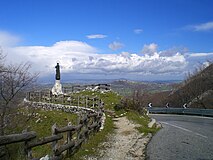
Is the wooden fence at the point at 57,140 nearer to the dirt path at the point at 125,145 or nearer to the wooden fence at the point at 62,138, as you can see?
the wooden fence at the point at 62,138

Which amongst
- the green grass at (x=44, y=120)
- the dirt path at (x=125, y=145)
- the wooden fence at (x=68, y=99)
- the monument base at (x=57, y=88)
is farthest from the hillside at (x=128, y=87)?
the dirt path at (x=125, y=145)

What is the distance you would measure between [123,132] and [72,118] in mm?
12020

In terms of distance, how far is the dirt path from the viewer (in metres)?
12.2

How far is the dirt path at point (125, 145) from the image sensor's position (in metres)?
12.2

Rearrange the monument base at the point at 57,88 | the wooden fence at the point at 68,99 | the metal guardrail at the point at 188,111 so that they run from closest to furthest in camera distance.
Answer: the wooden fence at the point at 68,99 → the metal guardrail at the point at 188,111 → the monument base at the point at 57,88

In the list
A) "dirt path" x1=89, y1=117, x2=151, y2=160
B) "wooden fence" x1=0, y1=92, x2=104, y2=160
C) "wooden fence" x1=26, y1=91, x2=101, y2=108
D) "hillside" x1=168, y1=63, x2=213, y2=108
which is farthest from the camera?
"hillside" x1=168, y1=63, x2=213, y2=108

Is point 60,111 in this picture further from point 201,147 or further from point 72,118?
point 201,147

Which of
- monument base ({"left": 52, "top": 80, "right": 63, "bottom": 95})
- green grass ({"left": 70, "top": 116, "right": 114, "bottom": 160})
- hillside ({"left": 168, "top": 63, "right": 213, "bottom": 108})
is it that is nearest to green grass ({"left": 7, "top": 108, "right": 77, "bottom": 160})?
green grass ({"left": 70, "top": 116, "right": 114, "bottom": 160})

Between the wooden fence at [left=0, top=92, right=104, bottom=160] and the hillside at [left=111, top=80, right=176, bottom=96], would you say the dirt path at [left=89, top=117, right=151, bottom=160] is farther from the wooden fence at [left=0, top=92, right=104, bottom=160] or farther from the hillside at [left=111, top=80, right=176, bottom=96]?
the hillside at [left=111, top=80, right=176, bottom=96]

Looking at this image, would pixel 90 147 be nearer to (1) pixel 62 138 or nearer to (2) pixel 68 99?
(1) pixel 62 138

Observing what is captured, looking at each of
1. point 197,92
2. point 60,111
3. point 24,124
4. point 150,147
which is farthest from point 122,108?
point 197,92

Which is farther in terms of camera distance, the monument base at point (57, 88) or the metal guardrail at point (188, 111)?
the monument base at point (57, 88)

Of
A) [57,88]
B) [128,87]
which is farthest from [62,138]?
[128,87]

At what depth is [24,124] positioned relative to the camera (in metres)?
23.3
